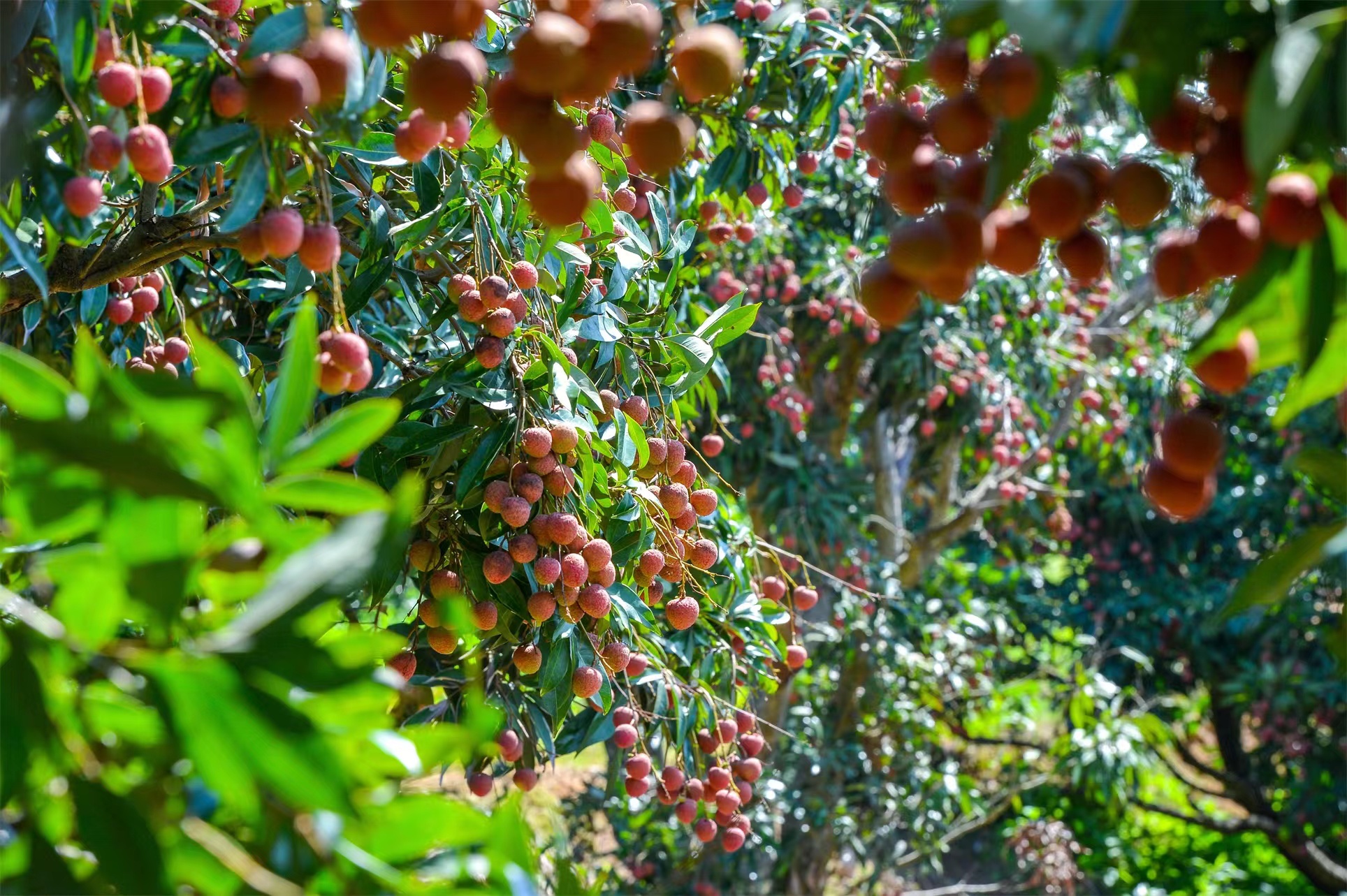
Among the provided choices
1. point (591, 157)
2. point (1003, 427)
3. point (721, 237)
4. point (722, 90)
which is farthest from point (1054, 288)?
point (722, 90)

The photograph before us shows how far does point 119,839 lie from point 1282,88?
1.75 feet

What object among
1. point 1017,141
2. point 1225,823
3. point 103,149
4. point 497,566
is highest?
point 1017,141

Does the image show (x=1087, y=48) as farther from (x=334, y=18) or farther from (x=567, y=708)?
(x=567, y=708)

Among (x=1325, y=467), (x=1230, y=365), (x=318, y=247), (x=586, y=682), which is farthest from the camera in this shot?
(x=586, y=682)

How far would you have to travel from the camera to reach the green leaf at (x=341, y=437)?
1.79 ft

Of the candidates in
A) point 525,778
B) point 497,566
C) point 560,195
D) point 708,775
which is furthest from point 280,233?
point 708,775

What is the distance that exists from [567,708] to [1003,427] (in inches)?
109

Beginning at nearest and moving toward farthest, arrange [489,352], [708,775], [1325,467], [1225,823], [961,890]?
[1325,467]
[489,352]
[708,775]
[961,890]
[1225,823]

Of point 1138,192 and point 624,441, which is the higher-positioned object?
point 1138,192

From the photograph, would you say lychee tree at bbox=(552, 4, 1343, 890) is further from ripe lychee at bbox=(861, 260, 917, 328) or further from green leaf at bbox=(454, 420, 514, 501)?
green leaf at bbox=(454, 420, 514, 501)

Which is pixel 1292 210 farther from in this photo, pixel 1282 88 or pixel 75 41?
pixel 75 41

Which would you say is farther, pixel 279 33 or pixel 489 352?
pixel 489 352

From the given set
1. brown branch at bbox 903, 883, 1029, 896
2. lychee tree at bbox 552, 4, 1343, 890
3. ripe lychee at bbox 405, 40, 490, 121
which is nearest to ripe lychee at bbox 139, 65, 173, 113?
ripe lychee at bbox 405, 40, 490, 121

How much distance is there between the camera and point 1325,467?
0.73 m
